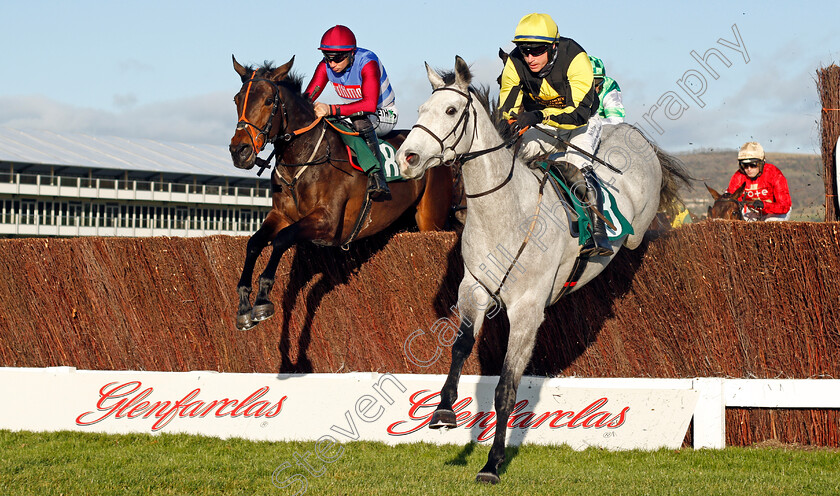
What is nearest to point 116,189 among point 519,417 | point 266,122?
point 266,122

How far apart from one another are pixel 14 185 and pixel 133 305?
143ft

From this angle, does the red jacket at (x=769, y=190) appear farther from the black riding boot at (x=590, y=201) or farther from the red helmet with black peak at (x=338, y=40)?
the red helmet with black peak at (x=338, y=40)

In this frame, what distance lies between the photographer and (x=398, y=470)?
6.09 metres

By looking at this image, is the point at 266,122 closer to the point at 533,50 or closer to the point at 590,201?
the point at 533,50

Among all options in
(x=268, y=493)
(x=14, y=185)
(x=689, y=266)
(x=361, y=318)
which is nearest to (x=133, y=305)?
(x=361, y=318)

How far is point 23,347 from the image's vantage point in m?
10.4

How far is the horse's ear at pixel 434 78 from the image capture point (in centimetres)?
568

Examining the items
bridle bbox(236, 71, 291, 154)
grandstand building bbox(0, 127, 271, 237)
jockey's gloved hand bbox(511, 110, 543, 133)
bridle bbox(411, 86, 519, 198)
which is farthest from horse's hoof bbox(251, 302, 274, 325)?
grandstand building bbox(0, 127, 271, 237)

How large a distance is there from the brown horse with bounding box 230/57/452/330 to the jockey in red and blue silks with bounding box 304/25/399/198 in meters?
0.16

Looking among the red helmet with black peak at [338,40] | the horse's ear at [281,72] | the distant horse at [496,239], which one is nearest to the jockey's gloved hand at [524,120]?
the distant horse at [496,239]

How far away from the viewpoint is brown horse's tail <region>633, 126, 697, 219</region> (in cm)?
792

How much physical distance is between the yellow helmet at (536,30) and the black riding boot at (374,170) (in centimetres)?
221

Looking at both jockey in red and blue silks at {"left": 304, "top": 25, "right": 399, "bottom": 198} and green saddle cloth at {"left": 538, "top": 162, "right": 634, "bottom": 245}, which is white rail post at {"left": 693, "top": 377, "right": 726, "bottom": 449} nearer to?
green saddle cloth at {"left": 538, "top": 162, "right": 634, "bottom": 245}

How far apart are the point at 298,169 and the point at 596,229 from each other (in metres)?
2.87
